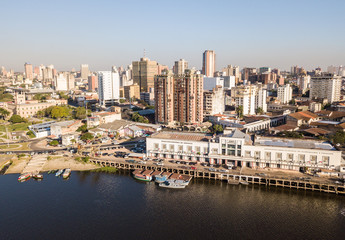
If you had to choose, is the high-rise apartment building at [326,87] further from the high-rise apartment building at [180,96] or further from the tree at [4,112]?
the tree at [4,112]

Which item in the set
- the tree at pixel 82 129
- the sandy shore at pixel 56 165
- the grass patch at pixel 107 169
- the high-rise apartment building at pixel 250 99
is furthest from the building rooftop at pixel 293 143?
the high-rise apartment building at pixel 250 99

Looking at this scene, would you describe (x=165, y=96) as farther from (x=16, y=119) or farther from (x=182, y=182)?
(x=16, y=119)

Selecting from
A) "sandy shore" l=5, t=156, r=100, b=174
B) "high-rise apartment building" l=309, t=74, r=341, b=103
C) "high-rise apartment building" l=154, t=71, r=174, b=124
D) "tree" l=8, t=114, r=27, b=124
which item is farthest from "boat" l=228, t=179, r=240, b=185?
"high-rise apartment building" l=309, t=74, r=341, b=103

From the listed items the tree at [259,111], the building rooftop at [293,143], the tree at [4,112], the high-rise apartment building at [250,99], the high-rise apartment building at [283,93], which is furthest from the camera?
the high-rise apartment building at [283,93]

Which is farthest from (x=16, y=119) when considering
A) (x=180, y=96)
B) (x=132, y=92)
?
(x=132, y=92)

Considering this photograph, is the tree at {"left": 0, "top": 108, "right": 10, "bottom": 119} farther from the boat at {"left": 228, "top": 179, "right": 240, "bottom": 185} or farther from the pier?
the boat at {"left": 228, "top": 179, "right": 240, "bottom": 185}

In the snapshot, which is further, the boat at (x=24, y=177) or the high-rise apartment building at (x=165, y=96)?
the high-rise apartment building at (x=165, y=96)
